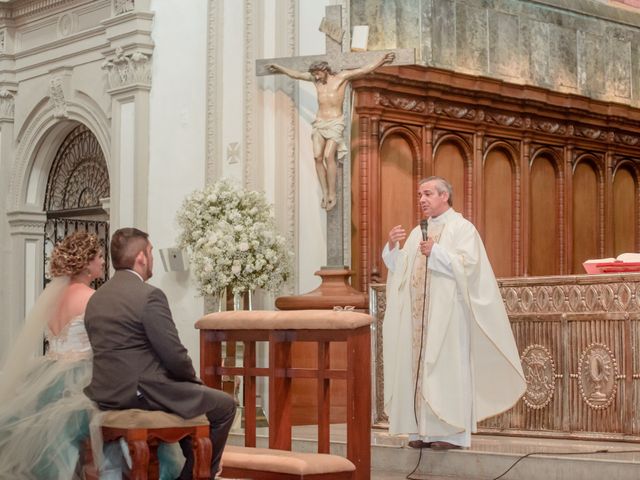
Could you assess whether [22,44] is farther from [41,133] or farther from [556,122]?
[556,122]

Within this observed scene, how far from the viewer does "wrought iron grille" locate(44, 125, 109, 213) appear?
45.9ft

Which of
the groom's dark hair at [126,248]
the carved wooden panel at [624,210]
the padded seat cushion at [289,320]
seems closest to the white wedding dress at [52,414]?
the groom's dark hair at [126,248]

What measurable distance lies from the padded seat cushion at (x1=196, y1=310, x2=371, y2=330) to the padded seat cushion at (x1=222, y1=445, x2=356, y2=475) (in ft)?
1.98

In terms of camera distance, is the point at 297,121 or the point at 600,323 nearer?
the point at 600,323

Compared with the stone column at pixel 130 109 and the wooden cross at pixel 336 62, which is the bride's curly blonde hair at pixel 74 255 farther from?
the stone column at pixel 130 109

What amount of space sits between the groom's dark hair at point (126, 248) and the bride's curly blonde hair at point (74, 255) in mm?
461

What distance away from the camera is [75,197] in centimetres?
1435

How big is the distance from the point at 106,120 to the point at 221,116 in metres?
1.68

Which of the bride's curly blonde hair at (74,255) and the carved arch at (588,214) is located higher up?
the carved arch at (588,214)

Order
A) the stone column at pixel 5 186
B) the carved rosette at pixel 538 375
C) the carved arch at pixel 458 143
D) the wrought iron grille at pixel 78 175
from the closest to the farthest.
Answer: the carved rosette at pixel 538 375 < the carved arch at pixel 458 143 < the wrought iron grille at pixel 78 175 < the stone column at pixel 5 186

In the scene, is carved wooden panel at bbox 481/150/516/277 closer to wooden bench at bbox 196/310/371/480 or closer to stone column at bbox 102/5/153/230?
stone column at bbox 102/5/153/230

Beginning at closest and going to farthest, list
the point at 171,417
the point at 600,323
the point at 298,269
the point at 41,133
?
1. the point at 171,417
2. the point at 600,323
3. the point at 298,269
4. the point at 41,133

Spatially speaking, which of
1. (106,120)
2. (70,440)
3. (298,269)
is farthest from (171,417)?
(106,120)

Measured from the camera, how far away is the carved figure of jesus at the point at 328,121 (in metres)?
10.8
